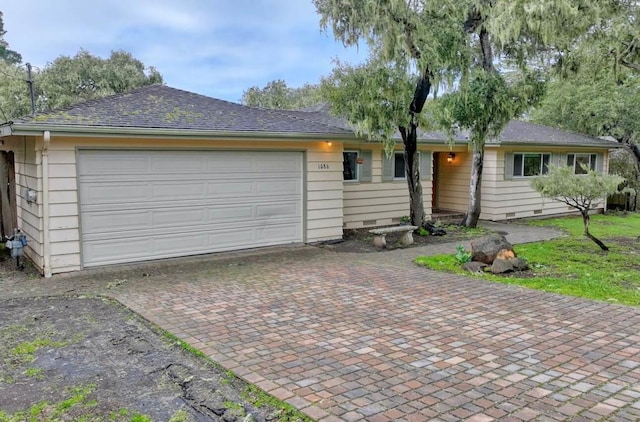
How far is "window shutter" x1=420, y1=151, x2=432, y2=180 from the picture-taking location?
13.6 metres

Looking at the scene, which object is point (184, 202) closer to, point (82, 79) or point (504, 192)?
point (504, 192)

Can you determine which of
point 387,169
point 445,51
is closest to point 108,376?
point 445,51

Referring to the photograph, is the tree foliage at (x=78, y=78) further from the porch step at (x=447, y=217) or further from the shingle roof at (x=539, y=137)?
the shingle roof at (x=539, y=137)

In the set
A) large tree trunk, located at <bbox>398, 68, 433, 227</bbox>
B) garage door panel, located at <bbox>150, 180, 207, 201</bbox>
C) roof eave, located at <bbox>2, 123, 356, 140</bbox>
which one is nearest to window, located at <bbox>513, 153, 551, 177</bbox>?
large tree trunk, located at <bbox>398, 68, 433, 227</bbox>

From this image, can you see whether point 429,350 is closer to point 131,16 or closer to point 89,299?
point 89,299

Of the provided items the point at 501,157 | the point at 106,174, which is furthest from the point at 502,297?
the point at 501,157

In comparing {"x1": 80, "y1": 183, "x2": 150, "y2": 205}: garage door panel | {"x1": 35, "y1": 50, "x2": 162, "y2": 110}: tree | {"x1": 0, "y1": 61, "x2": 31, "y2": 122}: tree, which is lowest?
{"x1": 80, "y1": 183, "x2": 150, "y2": 205}: garage door panel

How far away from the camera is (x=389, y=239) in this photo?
11.2 m

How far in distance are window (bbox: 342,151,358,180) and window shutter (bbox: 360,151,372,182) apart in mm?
166

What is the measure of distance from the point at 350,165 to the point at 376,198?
1211mm

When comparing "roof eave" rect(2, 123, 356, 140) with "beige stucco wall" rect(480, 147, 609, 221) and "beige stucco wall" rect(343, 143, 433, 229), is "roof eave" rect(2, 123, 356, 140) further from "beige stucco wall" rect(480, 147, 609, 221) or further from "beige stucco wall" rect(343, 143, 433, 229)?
"beige stucco wall" rect(480, 147, 609, 221)

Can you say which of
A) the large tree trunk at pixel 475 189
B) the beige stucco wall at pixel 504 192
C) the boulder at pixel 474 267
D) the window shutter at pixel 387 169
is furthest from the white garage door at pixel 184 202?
the beige stucco wall at pixel 504 192

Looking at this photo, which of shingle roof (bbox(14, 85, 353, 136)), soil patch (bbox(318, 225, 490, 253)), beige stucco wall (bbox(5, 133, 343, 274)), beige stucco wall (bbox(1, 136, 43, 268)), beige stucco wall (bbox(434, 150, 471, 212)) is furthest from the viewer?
beige stucco wall (bbox(434, 150, 471, 212))

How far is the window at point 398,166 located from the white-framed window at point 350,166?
1375mm
